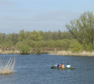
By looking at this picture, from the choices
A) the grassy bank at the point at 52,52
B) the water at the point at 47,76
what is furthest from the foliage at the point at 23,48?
the water at the point at 47,76

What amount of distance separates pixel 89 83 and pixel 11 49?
5298 cm

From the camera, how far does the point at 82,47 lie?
6612cm

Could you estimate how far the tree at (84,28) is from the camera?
65.6 metres

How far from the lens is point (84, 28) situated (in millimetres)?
66500

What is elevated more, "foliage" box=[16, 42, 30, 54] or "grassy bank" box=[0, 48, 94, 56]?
"foliage" box=[16, 42, 30, 54]

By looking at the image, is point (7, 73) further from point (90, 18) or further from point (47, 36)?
point (47, 36)

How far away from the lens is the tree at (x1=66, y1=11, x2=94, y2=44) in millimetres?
65625

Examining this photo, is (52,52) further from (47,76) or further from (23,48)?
(47,76)

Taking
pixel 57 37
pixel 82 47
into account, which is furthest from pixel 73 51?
pixel 57 37

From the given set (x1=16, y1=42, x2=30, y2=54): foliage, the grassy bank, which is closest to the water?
the grassy bank

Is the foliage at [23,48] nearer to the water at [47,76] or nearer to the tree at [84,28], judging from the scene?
the tree at [84,28]

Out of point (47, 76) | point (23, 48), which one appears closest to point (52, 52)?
point (23, 48)

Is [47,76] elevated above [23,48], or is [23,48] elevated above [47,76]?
[23,48]

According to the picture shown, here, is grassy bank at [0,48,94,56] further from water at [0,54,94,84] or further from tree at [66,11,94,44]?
water at [0,54,94,84]
